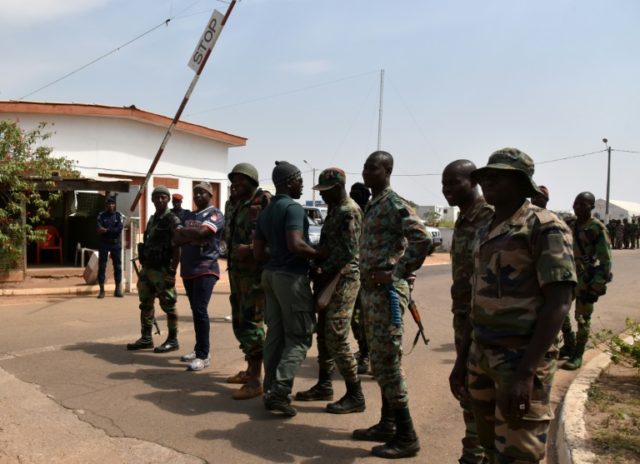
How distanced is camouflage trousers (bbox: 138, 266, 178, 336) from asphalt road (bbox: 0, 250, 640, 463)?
40 cm

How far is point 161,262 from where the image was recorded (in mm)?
6441

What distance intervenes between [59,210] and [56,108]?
269 cm

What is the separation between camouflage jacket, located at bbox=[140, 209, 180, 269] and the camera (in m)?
6.43

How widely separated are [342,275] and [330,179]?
0.76 m

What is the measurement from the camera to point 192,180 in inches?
730

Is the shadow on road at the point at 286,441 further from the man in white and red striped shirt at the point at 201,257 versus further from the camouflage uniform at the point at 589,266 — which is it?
the camouflage uniform at the point at 589,266

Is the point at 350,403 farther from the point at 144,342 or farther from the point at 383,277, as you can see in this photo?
the point at 144,342

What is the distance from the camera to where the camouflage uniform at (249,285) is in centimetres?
512

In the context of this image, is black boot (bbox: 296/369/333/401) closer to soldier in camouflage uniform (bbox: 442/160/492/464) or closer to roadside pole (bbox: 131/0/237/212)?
soldier in camouflage uniform (bbox: 442/160/492/464)

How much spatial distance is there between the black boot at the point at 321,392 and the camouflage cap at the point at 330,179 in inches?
62.9

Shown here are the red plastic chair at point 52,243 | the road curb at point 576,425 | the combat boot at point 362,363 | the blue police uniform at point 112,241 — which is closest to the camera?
the road curb at point 576,425

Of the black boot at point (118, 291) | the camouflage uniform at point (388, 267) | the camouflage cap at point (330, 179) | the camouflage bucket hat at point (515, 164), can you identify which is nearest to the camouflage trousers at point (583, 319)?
the camouflage uniform at point (388, 267)

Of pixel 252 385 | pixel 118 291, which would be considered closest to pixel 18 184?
pixel 118 291

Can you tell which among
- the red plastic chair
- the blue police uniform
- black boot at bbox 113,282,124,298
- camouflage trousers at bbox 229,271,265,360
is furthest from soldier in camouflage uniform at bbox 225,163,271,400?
the red plastic chair
